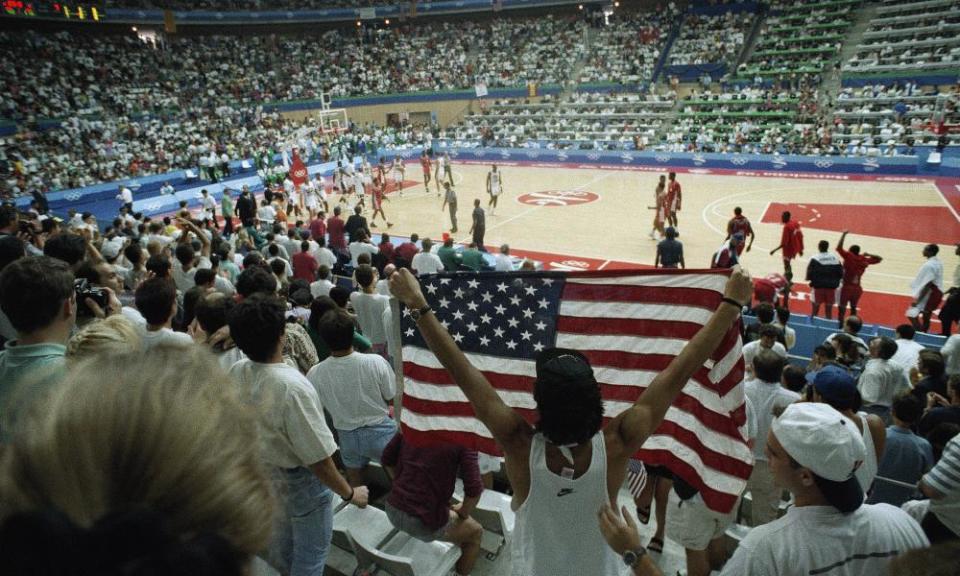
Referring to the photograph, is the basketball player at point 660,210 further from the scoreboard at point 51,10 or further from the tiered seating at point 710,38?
the scoreboard at point 51,10

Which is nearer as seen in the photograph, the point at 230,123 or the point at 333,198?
the point at 333,198

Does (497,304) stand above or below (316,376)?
above

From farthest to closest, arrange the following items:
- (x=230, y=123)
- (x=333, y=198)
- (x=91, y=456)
→ (x=230, y=123) < (x=333, y=198) < (x=91, y=456)

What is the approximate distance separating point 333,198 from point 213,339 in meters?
20.0

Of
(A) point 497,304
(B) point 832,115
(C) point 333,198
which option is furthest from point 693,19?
(A) point 497,304

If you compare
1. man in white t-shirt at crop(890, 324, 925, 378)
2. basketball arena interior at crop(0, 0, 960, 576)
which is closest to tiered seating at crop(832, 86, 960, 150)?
basketball arena interior at crop(0, 0, 960, 576)

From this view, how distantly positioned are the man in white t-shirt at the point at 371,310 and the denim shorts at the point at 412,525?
135 inches

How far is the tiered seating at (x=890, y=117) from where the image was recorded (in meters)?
21.9

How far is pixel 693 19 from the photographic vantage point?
36.0m

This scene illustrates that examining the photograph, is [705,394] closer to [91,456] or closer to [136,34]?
[91,456]

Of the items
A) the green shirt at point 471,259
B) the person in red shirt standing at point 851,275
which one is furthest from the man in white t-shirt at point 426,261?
the person in red shirt standing at point 851,275

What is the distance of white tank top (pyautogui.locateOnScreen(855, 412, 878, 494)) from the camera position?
124 inches

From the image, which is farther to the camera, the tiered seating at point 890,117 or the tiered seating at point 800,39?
the tiered seating at point 800,39

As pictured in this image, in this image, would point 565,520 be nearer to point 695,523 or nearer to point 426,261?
point 695,523
